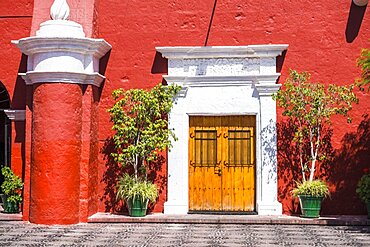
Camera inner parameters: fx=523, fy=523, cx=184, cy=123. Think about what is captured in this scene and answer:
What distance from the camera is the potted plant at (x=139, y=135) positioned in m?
9.82

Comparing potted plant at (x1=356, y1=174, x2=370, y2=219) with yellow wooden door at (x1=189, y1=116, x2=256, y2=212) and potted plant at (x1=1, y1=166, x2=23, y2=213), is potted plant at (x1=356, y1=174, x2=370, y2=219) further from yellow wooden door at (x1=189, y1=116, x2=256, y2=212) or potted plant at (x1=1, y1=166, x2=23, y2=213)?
potted plant at (x1=1, y1=166, x2=23, y2=213)

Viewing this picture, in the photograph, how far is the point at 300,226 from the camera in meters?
9.20

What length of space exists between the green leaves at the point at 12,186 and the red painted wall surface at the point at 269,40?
1.61 metres

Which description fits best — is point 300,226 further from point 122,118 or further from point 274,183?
point 122,118

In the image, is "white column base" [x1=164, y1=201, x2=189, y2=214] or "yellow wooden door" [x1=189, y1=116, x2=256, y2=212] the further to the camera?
"yellow wooden door" [x1=189, y1=116, x2=256, y2=212]

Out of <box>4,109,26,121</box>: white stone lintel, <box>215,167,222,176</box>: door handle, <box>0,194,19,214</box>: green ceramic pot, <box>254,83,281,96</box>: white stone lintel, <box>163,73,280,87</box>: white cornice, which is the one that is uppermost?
<box>163,73,280,87</box>: white cornice

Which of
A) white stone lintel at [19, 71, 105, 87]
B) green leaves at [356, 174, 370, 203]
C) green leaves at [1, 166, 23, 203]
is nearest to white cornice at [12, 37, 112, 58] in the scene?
white stone lintel at [19, 71, 105, 87]

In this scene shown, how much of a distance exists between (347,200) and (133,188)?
4.10 metres

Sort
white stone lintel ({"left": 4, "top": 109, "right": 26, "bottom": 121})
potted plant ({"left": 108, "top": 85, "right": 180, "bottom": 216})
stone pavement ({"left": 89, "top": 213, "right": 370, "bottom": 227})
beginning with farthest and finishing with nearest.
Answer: white stone lintel ({"left": 4, "top": 109, "right": 26, "bottom": 121})
potted plant ({"left": 108, "top": 85, "right": 180, "bottom": 216})
stone pavement ({"left": 89, "top": 213, "right": 370, "bottom": 227})

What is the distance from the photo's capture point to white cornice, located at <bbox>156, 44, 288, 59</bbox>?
400 inches

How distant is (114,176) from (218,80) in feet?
9.28

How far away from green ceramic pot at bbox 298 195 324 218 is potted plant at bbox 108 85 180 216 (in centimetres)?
275

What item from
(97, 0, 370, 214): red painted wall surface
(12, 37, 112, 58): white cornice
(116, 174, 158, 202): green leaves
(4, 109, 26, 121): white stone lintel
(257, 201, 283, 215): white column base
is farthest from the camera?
(4, 109, 26, 121): white stone lintel

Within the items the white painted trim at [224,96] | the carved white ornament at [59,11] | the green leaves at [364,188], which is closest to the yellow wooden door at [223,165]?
the white painted trim at [224,96]
